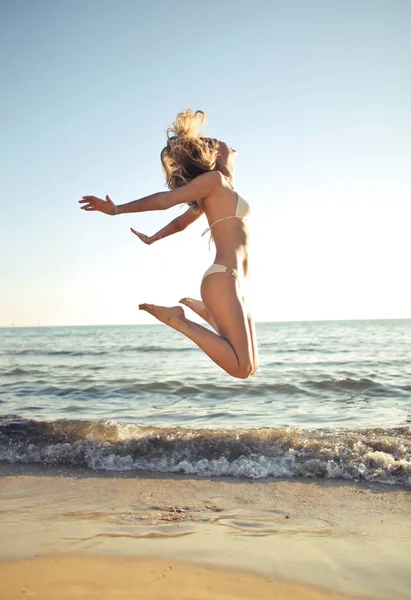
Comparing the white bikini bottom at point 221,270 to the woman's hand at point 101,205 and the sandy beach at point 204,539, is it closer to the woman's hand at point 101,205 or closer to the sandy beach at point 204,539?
the woman's hand at point 101,205

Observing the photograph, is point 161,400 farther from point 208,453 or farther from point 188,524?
point 188,524

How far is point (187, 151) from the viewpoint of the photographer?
426cm

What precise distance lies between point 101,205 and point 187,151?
83 cm

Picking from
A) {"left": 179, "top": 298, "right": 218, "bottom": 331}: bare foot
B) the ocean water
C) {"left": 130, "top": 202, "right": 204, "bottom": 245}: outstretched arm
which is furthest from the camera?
the ocean water

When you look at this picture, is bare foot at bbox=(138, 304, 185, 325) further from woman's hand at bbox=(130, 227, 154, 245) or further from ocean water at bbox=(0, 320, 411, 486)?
ocean water at bbox=(0, 320, 411, 486)

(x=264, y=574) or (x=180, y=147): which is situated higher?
(x=180, y=147)

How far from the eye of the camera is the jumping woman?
407 cm

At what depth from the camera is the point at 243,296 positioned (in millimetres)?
4285

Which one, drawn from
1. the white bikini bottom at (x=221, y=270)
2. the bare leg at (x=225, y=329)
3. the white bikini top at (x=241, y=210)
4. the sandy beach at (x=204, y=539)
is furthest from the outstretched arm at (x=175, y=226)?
the sandy beach at (x=204, y=539)

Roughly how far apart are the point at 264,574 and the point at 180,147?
299 centimetres

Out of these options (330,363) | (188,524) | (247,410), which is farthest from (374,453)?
(330,363)

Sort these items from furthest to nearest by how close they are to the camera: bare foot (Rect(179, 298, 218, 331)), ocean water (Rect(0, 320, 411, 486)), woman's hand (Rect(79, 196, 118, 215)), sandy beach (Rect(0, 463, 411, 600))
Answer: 1. ocean water (Rect(0, 320, 411, 486))
2. bare foot (Rect(179, 298, 218, 331))
3. woman's hand (Rect(79, 196, 118, 215))
4. sandy beach (Rect(0, 463, 411, 600))

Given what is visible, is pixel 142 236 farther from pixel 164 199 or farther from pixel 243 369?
pixel 243 369

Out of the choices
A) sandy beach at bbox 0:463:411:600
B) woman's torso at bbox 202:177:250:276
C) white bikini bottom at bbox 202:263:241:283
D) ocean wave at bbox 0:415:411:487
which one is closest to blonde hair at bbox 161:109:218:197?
woman's torso at bbox 202:177:250:276
